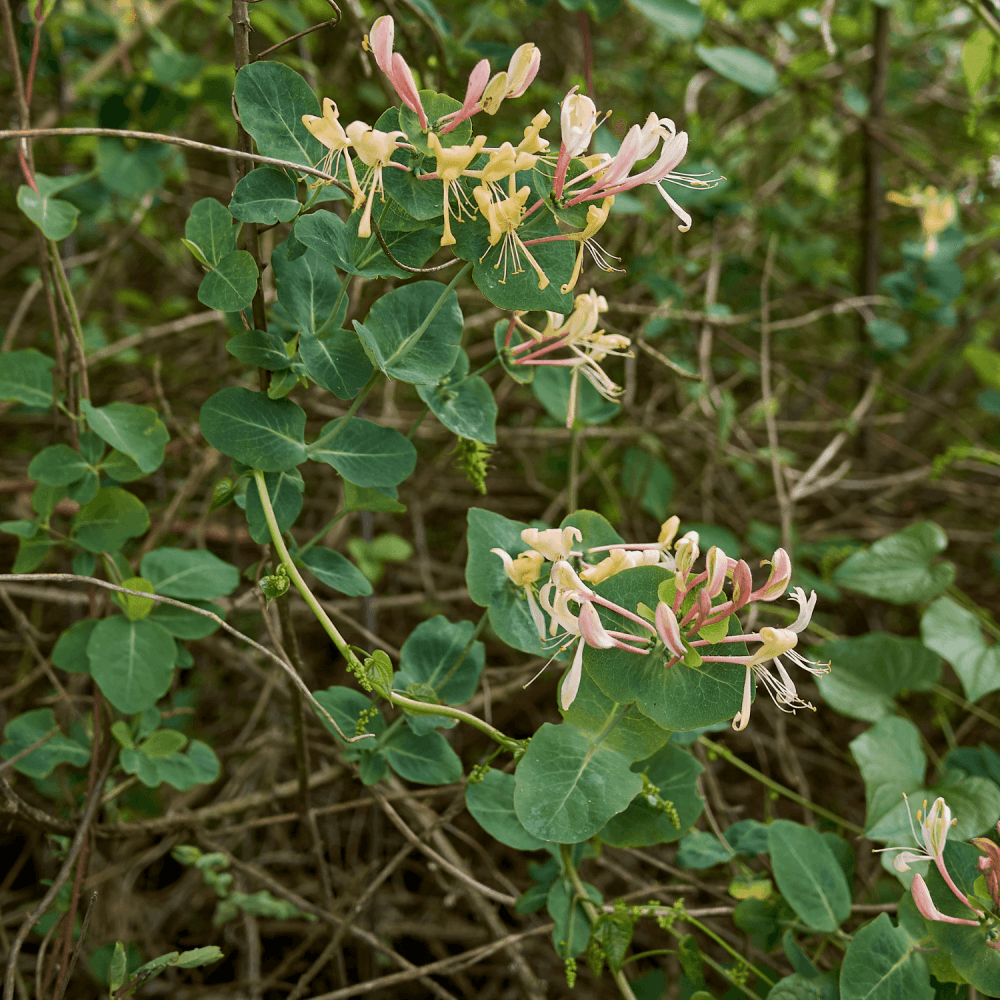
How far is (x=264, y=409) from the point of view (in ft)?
2.40

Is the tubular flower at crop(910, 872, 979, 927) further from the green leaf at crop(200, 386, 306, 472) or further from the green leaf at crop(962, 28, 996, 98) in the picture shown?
the green leaf at crop(962, 28, 996, 98)

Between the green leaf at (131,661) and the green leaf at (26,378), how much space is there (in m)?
0.28

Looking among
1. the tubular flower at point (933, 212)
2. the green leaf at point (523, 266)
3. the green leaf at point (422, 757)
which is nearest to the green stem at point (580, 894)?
the green leaf at point (422, 757)

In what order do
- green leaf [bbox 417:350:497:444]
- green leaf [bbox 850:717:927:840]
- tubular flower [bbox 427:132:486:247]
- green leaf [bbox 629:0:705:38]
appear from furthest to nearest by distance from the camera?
1. green leaf [bbox 629:0:705:38]
2. green leaf [bbox 850:717:927:840]
3. green leaf [bbox 417:350:497:444]
4. tubular flower [bbox 427:132:486:247]

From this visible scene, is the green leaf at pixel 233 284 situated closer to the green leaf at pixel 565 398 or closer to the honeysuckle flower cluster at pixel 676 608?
the honeysuckle flower cluster at pixel 676 608

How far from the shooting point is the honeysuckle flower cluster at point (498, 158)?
57 centimetres

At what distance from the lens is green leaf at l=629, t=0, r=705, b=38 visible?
1155 mm

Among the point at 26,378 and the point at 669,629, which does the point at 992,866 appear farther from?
the point at 26,378

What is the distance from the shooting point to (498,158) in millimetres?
571

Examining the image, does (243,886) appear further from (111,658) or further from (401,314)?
(401,314)

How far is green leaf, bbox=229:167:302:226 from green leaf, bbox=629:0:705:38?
2.51 ft

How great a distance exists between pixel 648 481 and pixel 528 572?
→ 3.02 feet

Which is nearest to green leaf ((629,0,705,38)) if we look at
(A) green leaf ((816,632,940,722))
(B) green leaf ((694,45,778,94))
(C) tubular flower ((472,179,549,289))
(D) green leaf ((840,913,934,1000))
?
(B) green leaf ((694,45,778,94))

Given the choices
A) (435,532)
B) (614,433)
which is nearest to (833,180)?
(614,433)
